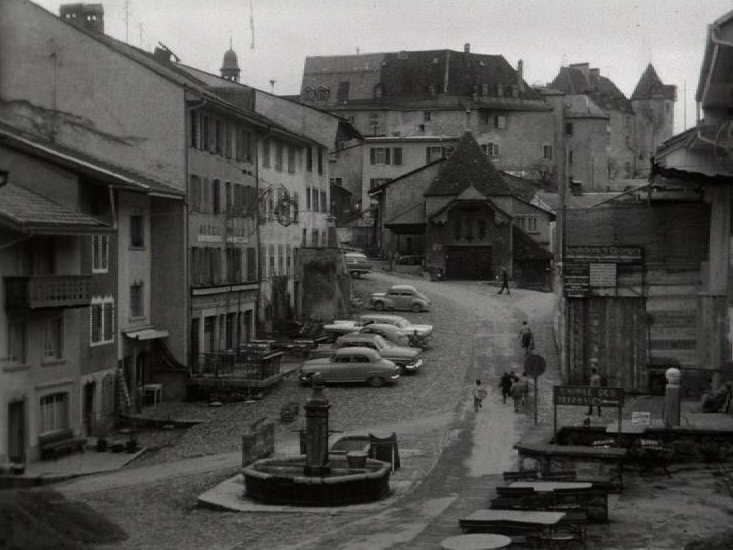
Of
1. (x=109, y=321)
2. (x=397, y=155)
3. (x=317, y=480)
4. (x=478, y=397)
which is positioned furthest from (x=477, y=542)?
(x=397, y=155)

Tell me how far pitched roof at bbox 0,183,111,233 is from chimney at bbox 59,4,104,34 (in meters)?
17.0

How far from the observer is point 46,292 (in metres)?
38.0

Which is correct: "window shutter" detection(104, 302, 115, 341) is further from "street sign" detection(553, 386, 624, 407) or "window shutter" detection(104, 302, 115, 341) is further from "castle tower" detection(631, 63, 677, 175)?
"castle tower" detection(631, 63, 677, 175)

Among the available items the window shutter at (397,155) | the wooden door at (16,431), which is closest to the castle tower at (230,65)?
the window shutter at (397,155)

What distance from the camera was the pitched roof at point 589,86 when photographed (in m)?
145

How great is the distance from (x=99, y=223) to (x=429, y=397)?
13.9 metres

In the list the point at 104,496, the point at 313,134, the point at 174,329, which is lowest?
the point at 104,496

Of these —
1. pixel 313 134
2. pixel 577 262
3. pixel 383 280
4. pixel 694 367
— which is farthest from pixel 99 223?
pixel 383 280

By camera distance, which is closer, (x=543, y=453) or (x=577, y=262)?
(x=543, y=453)

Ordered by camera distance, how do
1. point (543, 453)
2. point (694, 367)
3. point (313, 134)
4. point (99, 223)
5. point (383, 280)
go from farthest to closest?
point (383, 280)
point (313, 134)
point (694, 367)
point (99, 223)
point (543, 453)

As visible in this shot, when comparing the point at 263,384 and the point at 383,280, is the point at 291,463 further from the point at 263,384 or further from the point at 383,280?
the point at 383,280

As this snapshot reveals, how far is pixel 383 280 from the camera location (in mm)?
81625

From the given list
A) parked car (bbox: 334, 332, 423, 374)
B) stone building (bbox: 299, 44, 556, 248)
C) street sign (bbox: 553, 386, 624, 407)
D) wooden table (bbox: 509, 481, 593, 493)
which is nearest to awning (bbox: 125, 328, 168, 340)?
parked car (bbox: 334, 332, 423, 374)

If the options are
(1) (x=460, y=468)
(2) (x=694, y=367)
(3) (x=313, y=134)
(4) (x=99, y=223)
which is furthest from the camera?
(3) (x=313, y=134)
